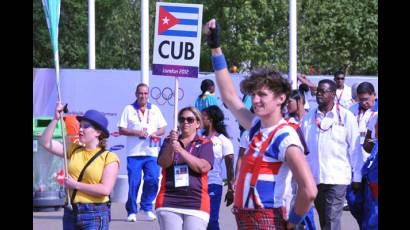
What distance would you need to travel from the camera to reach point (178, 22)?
12.9 meters

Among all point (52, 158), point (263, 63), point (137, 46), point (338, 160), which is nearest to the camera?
point (338, 160)

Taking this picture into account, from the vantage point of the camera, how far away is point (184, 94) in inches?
834

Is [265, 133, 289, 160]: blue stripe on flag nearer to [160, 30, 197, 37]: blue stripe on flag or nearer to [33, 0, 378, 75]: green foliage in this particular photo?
[160, 30, 197, 37]: blue stripe on flag

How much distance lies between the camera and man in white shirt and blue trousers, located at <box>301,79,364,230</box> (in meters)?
11.8

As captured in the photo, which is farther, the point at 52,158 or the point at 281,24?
the point at 281,24

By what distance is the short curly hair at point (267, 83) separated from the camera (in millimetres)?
6969

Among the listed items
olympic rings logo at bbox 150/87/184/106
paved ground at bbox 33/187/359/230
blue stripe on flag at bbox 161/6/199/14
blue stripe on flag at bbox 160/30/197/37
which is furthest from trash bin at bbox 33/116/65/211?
blue stripe on flag at bbox 160/30/197/37

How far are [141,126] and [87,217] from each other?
723 cm

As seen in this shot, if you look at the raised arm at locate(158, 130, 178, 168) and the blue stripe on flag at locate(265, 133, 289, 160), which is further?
the raised arm at locate(158, 130, 178, 168)

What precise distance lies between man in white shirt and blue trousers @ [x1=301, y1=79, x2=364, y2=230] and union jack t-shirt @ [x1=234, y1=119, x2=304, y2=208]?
4.97 metres

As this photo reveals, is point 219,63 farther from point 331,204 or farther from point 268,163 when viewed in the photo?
point 331,204
